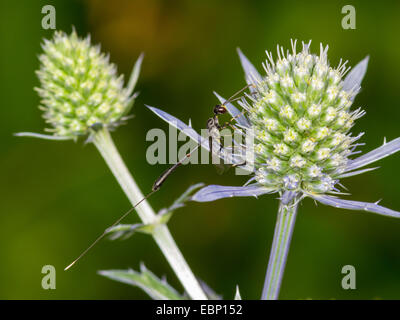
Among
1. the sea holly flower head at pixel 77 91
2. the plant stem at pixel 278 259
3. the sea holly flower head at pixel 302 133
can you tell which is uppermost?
the sea holly flower head at pixel 77 91

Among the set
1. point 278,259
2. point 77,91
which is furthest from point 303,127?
point 77,91

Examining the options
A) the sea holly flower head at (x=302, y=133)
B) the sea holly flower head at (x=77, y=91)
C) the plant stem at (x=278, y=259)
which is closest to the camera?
the plant stem at (x=278, y=259)

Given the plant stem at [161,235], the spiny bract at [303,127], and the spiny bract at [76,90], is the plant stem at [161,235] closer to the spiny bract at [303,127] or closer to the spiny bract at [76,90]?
the spiny bract at [76,90]

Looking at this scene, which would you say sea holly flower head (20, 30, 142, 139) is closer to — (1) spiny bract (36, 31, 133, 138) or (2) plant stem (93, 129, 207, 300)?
(1) spiny bract (36, 31, 133, 138)

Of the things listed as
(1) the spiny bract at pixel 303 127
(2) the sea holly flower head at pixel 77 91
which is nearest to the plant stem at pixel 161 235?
(2) the sea holly flower head at pixel 77 91

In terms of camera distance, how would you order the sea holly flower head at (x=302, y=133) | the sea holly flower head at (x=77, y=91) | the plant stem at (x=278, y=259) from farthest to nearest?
the sea holly flower head at (x=77, y=91), the sea holly flower head at (x=302, y=133), the plant stem at (x=278, y=259)

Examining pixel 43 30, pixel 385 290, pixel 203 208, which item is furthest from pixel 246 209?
pixel 43 30

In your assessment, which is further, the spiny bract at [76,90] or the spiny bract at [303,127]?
the spiny bract at [76,90]

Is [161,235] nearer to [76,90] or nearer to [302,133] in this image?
[302,133]
